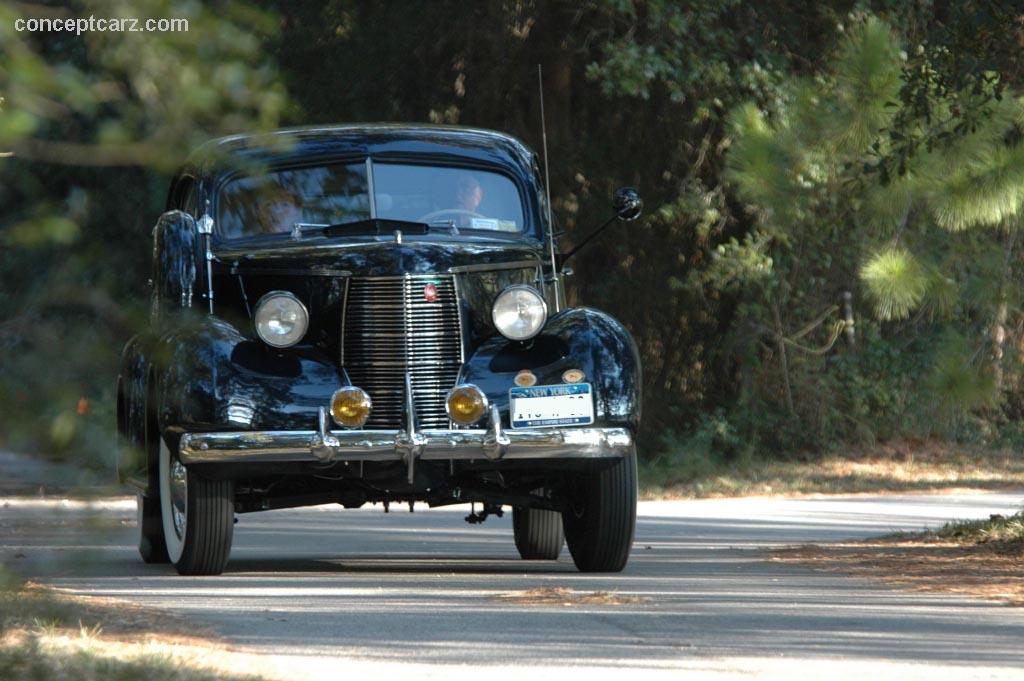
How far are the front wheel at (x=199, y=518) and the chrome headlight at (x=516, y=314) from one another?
5.08 feet

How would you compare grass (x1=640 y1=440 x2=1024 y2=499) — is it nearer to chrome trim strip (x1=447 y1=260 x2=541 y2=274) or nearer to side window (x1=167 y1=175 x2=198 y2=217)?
side window (x1=167 y1=175 x2=198 y2=217)

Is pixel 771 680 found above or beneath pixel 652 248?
beneath

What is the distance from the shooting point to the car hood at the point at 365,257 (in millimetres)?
9180

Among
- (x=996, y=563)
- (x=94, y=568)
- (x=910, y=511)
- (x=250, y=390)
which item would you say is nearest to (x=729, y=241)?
(x=910, y=511)

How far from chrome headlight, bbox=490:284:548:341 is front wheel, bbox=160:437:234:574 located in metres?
1.55

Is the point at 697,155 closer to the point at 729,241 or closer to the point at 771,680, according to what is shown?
the point at 729,241

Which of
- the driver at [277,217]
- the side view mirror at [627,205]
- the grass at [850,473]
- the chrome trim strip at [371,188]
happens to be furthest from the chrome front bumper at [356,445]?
the grass at [850,473]

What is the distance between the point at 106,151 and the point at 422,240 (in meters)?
7.11

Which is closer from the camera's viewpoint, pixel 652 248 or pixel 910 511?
pixel 910 511

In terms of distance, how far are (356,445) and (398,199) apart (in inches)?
81.8

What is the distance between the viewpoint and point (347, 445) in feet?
27.8

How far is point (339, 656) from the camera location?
623cm

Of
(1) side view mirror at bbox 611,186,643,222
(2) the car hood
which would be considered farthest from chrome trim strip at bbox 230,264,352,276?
(1) side view mirror at bbox 611,186,643,222

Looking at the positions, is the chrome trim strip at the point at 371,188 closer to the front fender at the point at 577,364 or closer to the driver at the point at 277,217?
the driver at the point at 277,217
